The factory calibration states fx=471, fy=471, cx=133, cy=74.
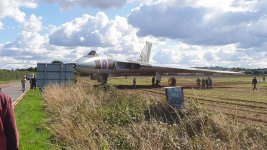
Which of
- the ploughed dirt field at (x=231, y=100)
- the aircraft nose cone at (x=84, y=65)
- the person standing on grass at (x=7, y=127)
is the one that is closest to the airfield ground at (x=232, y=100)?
the ploughed dirt field at (x=231, y=100)

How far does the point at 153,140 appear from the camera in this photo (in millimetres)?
7180

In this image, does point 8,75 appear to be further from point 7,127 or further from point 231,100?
point 7,127

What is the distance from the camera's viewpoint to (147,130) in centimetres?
823

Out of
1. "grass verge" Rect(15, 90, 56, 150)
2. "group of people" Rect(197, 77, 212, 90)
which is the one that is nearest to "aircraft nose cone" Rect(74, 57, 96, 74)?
"group of people" Rect(197, 77, 212, 90)

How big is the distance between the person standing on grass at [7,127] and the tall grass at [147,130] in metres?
1.94

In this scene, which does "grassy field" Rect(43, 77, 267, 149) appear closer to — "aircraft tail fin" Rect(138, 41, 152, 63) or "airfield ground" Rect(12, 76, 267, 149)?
"airfield ground" Rect(12, 76, 267, 149)

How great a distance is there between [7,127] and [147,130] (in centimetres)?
367

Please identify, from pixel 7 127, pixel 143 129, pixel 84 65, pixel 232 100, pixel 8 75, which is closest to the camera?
pixel 7 127

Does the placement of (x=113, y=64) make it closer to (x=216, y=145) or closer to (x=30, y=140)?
(x=30, y=140)

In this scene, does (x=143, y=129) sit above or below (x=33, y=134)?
above

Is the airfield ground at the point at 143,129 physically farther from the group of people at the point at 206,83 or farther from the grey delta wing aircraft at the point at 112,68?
the group of people at the point at 206,83

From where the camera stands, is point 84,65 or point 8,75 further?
point 8,75

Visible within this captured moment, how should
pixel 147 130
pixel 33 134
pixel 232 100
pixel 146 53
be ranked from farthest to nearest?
pixel 146 53, pixel 232 100, pixel 33 134, pixel 147 130

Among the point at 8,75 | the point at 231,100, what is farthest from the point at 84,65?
the point at 8,75
